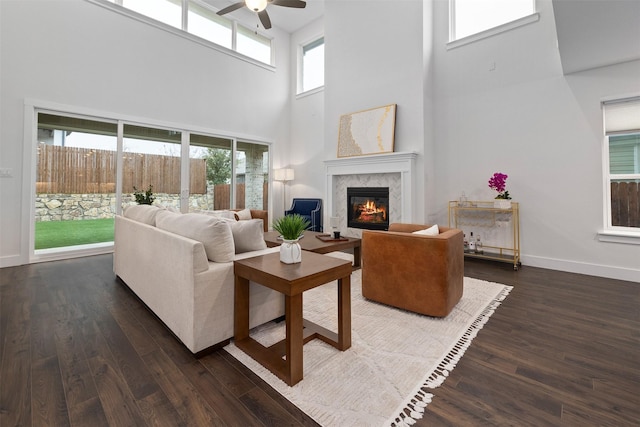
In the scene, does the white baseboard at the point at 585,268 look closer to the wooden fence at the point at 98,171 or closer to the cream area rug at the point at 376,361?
the cream area rug at the point at 376,361

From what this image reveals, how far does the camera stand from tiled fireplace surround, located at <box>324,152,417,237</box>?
4.54 metres

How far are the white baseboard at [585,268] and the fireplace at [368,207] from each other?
7.03 feet

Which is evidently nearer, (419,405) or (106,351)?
(419,405)

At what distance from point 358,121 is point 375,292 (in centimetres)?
360

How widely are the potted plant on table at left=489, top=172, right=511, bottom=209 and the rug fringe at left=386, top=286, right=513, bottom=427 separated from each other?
2068 mm

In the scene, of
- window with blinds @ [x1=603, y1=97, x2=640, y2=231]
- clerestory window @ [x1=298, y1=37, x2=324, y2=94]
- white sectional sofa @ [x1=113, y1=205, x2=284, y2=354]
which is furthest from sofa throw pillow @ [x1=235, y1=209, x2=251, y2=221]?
window with blinds @ [x1=603, y1=97, x2=640, y2=231]

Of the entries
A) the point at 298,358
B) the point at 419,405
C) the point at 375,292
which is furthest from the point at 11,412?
the point at 375,292

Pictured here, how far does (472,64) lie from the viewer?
4387 mm

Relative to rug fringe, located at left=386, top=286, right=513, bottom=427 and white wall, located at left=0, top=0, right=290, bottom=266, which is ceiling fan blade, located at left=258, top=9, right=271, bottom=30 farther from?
rug fringe, located at left=386, top=286, right=513, bottom=427

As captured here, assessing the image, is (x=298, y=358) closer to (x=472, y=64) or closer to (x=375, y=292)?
(x=375, y=292)

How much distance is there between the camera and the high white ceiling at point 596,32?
2330 millimetres

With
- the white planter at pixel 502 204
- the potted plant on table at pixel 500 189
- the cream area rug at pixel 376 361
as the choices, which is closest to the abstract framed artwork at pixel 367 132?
the potted plant on table at pixel 500 189

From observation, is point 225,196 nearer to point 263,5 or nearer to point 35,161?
point 35,161

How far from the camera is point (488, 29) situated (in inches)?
165
